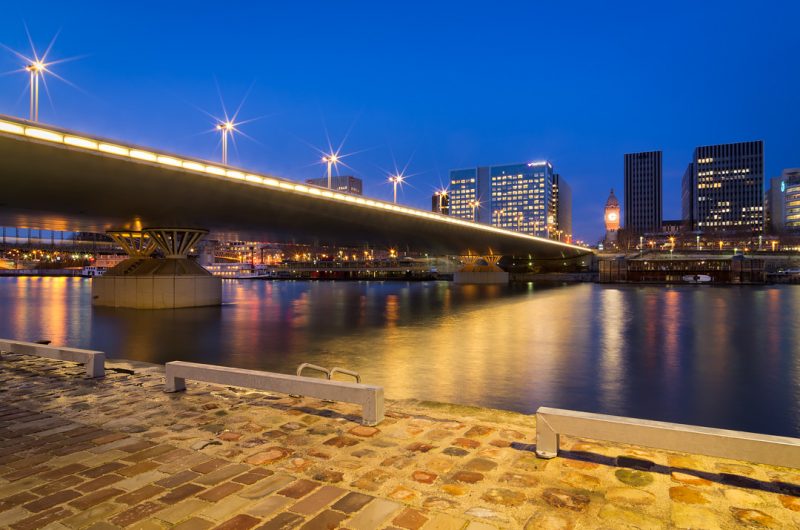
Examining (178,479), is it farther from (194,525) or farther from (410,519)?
(410,519)

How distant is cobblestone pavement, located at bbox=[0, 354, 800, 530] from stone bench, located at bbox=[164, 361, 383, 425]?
0.32 meters

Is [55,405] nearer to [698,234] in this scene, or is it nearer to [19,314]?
[19,314]

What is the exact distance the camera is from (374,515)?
14.8 ft

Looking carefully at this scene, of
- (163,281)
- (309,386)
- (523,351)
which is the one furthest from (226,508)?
(163,281)

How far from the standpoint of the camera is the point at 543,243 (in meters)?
93.4

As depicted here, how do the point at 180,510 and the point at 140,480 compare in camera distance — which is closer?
the point at 180,510

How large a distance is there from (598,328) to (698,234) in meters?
190

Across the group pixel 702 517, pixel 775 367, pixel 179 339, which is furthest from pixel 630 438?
pixel 179 339

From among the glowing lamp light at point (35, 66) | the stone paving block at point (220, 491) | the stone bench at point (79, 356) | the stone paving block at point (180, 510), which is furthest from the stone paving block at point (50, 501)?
the glowing lamp light at point (35, 66)

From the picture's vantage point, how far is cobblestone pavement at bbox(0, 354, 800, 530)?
14.6 ft

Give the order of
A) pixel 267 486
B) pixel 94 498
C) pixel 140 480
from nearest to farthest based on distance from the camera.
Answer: pixel 94 498
pixel 267 486
pixel 140 480

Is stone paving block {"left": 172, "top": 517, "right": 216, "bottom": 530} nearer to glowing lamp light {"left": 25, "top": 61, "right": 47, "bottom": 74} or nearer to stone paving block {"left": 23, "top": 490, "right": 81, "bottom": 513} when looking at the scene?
stone paving block {"left": 23, "top": 490, "right": 81, "bottom": 513}

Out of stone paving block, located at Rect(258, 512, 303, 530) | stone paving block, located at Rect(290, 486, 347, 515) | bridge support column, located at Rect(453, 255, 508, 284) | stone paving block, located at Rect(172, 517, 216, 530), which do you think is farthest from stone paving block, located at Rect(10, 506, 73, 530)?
bridge support column, located at Rect(453, 255, 508, 284)

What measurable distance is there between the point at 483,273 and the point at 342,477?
110 metres
